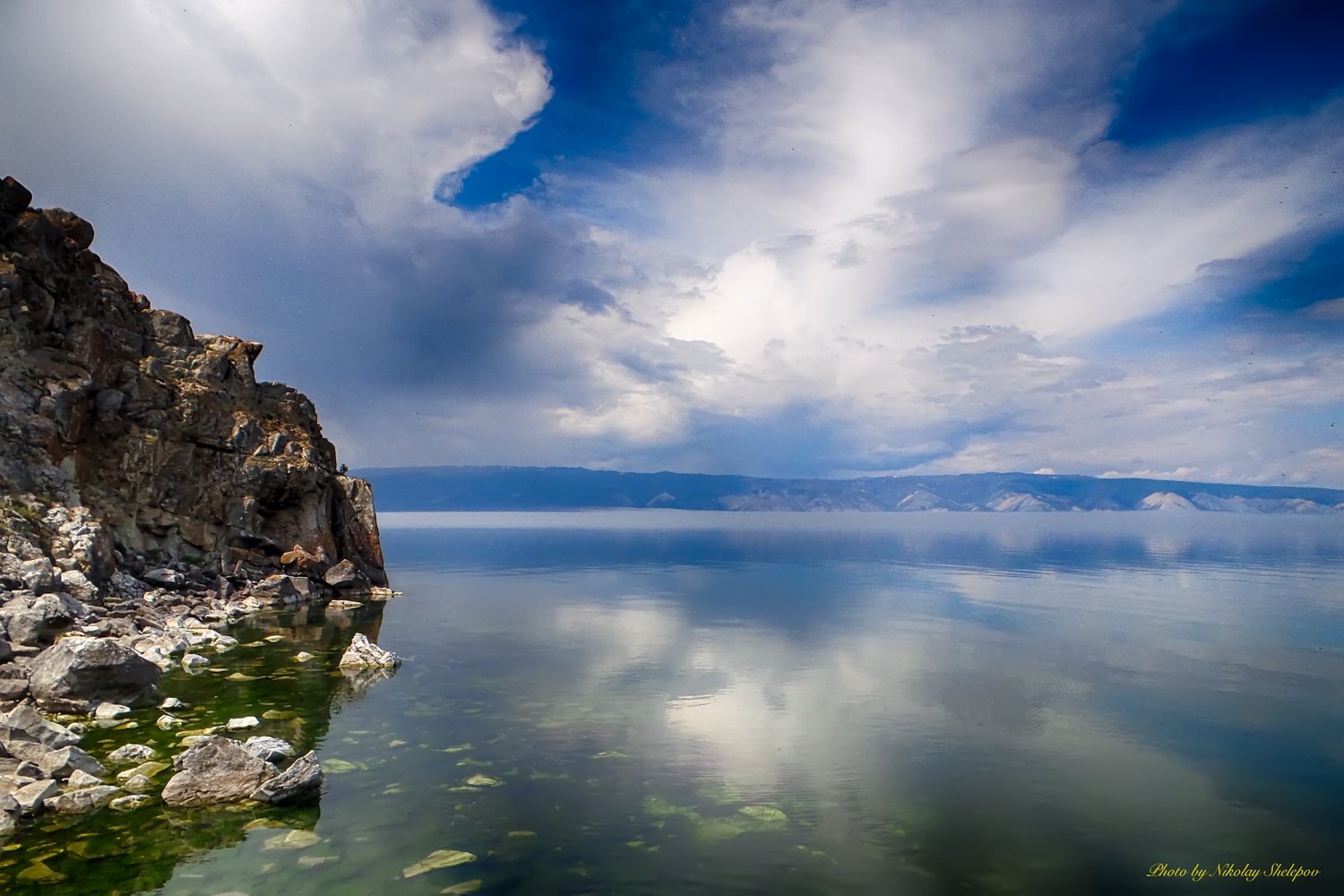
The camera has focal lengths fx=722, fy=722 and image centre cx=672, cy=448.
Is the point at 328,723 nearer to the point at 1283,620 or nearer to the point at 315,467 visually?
the point at 315,467

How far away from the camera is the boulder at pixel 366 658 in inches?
1650

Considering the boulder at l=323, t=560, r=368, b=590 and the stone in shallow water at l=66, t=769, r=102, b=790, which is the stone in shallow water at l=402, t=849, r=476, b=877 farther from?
the boulder at l=323, t=560, r=368, b=590

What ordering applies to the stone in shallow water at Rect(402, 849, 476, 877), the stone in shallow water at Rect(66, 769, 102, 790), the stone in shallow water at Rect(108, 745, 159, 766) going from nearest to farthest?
the stone in shallow water at Rect(402, 849, 476, 877) → the stone in shallow water at Rect(66, 769, 102, 790) → the stone in shallow water at Rect(108, 745, 159, 766)

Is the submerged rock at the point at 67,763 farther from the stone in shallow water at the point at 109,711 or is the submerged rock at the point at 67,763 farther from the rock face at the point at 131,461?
the rock face at the point at 131,461

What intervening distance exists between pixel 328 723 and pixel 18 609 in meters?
17.9

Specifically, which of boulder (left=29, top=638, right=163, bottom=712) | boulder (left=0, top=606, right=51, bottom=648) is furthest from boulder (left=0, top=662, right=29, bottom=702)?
boulder (left=0, top=606, right=51, bottom=648)

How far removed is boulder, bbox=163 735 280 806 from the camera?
68.8ft

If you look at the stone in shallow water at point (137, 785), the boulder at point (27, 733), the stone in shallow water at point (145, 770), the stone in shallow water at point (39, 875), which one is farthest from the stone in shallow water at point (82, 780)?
the stone in shallow water at point (39, 875)

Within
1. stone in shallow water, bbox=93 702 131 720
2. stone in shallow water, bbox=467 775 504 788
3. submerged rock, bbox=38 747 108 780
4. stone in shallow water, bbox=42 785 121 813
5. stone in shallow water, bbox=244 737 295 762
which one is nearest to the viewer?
stone in shallow water, bbox=42 785 121 813

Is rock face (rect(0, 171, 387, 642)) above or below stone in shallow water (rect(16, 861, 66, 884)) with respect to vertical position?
above

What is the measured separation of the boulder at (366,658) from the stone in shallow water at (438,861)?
25953 mm

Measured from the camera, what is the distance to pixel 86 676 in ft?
96.3

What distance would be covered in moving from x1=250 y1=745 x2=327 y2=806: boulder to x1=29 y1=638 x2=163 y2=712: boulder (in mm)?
13342

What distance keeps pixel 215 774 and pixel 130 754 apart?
16.9 feet
